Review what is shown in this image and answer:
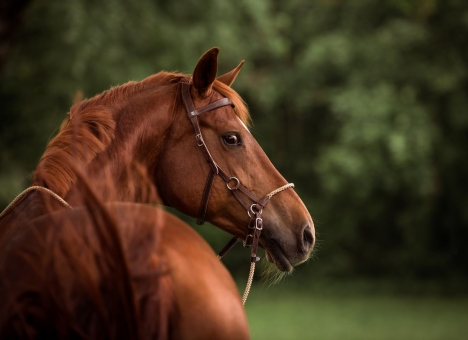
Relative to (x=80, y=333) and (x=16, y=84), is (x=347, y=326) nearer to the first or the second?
(x=16, y=84)

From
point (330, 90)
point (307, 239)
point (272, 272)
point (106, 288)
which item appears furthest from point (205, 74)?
point (330, 90)

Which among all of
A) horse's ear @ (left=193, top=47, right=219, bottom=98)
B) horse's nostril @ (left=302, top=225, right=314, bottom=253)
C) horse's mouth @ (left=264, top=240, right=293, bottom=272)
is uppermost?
horse's ear @ (left=193, top=47, right=219, bottom=98)

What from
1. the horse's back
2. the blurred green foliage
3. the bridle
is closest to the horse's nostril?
the bridle

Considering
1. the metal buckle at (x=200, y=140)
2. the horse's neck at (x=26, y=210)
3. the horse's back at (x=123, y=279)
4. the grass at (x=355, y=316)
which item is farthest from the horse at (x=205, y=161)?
the grass at (x=355, y=316)

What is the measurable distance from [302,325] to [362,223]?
7.61 m

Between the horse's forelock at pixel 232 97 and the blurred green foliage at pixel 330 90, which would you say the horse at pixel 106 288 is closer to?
the horse's forelock at pixel 232 97

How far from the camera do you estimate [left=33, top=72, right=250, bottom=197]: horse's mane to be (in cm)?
252

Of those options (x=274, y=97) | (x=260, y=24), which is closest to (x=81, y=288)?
(x=260, y=24)

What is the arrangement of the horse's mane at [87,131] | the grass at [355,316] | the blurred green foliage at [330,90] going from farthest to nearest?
the grass at [355,316] < the blurred green foliage at [330,90] < the horse's mane at [87,131]

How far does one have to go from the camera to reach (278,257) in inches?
121

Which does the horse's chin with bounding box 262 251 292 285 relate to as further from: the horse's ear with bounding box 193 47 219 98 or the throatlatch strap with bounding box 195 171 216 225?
the horse's ear with bounding box 193 47 219 98

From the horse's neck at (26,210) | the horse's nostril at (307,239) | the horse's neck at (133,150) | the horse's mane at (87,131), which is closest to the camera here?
the horse's neck at (26,210)

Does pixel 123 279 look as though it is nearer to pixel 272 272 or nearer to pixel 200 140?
pixel 200 140

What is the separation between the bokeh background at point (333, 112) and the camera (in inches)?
352
